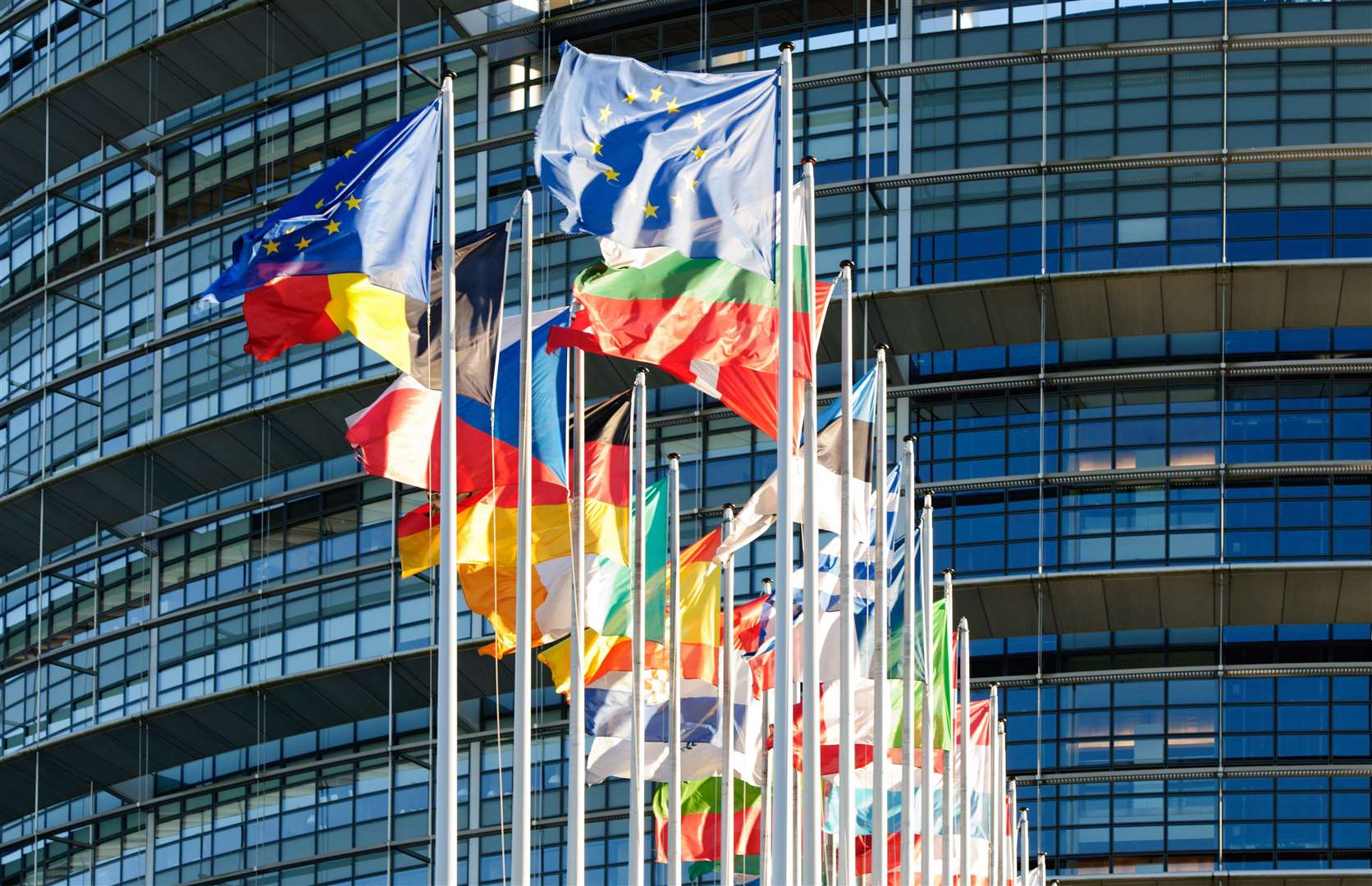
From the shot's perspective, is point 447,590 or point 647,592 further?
point 647,592

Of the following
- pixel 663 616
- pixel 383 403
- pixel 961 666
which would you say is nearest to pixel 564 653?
pixel 663 616

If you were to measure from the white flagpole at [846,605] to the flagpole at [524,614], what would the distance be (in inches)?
146

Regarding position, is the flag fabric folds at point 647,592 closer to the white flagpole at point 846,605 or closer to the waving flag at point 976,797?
the white flagpole at point 846,605

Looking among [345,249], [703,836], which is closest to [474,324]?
[345,249]

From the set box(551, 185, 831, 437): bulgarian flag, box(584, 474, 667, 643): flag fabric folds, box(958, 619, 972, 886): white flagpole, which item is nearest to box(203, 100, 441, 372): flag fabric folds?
box(551, 185, 831, 437): bulgarian flag

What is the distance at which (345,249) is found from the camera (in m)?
25.6

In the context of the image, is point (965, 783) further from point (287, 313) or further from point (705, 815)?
point (287, 313)

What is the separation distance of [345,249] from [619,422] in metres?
7.19

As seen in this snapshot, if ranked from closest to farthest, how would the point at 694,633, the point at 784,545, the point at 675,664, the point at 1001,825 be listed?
the point at 784,545 < the point at 675,664 < the point at 694,633 < the point at 1001,825

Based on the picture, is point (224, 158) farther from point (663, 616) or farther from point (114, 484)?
point (663, 616)

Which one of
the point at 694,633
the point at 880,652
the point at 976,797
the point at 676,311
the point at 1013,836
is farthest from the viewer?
the point at 1013,836

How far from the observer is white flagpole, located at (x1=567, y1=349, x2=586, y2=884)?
96.1ft

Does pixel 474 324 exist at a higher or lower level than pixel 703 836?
higher

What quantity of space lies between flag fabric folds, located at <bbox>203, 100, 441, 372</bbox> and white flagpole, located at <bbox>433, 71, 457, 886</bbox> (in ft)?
1.25
